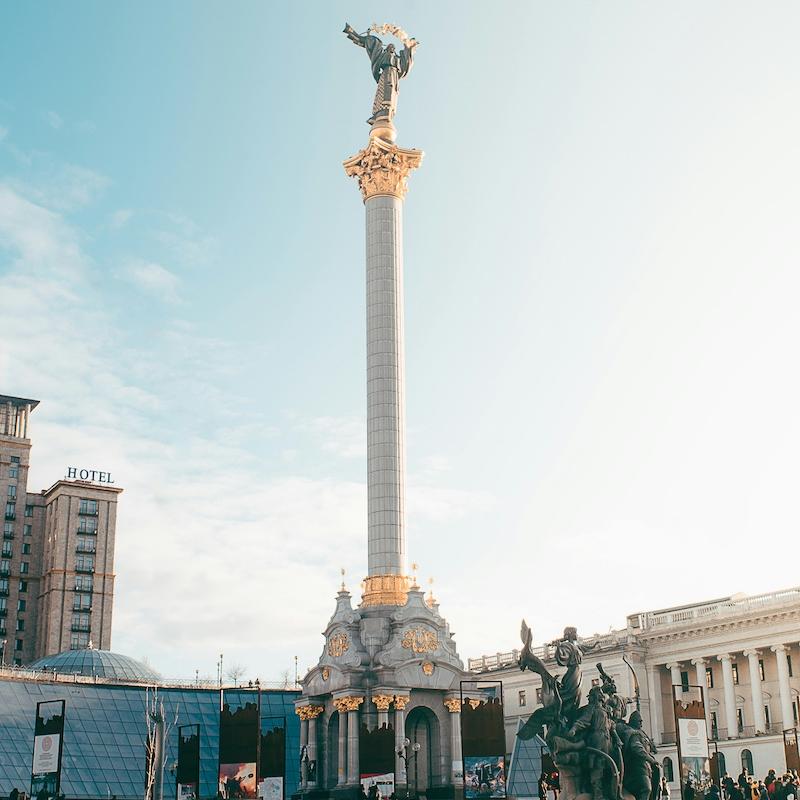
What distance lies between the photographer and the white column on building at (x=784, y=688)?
281 feet

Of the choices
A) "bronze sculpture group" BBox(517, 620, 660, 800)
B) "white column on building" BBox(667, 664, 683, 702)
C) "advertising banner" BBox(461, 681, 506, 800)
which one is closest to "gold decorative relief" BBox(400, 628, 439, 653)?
"advertising banner" BBox(461, 681, 506, 800)

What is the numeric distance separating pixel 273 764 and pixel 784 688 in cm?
4862

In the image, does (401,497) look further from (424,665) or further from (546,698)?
(546,698)

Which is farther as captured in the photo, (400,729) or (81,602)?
(81,602)

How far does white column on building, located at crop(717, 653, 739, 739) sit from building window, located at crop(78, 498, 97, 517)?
79.7 m

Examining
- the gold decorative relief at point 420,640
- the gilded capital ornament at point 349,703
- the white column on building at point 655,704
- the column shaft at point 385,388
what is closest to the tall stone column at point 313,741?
the gilded capital ornament at point 349,703

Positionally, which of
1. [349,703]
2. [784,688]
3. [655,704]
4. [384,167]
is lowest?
[349,703]

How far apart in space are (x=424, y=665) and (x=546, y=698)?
3775cm

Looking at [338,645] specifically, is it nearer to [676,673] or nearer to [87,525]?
[676,673]

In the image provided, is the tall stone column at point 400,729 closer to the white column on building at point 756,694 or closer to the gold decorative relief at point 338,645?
the gold decorative relief at point 338,645

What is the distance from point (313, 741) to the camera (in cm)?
7112

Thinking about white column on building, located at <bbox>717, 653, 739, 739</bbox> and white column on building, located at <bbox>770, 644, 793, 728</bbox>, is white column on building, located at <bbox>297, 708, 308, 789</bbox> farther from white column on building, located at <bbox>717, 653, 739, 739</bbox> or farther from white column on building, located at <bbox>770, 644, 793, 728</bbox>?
white column on building, located at <bbox>770, 644, 793, 728</bbox>

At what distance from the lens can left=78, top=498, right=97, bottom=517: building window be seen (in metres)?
139

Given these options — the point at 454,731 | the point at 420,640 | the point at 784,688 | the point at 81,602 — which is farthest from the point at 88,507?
the point at 784,688
